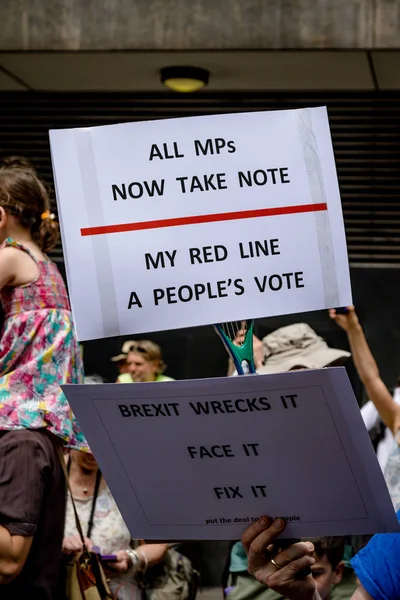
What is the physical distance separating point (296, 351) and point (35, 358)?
2.91 meters

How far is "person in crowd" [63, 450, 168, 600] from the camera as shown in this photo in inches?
204

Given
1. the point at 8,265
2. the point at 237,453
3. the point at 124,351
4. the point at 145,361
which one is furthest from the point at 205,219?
the point at 124,351

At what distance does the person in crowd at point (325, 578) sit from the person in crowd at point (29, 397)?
1284 millimetres

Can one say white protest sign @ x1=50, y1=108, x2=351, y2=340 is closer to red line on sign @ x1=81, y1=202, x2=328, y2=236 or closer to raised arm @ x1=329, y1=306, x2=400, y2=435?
red line on sign @ x1=81, y1=202, x2=328, y2=236

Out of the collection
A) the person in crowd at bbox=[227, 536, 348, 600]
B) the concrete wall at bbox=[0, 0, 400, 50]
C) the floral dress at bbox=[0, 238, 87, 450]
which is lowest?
the person in crowd at bbox=[227, 536, 348, 600]

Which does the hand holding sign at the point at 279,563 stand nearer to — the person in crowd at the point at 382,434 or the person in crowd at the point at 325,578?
the person in crowd at the point at 325,578

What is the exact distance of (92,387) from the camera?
230 cm

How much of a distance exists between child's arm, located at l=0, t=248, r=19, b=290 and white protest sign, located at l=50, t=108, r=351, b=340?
1.12 meters

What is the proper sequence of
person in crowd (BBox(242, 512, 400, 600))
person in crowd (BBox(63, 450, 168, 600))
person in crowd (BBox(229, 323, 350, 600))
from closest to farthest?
person in crowd (BBox(242, 512, 400, 600))
person in crowd (BBox(63, 450, 168, 600))
person in crowd (BBox(229, 323, 350, 600))

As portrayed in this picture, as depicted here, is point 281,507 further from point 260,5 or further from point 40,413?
point 260,5

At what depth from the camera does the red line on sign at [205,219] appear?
2416 mm

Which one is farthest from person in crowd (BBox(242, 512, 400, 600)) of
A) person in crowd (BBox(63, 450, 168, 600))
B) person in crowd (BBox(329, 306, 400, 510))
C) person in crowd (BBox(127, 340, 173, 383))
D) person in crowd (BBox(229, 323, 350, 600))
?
person in crowd (BBox(127, 340, 173, 383))

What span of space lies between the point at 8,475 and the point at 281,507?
144cm

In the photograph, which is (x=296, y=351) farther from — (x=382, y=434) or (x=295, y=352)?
(x=382, y=434)
